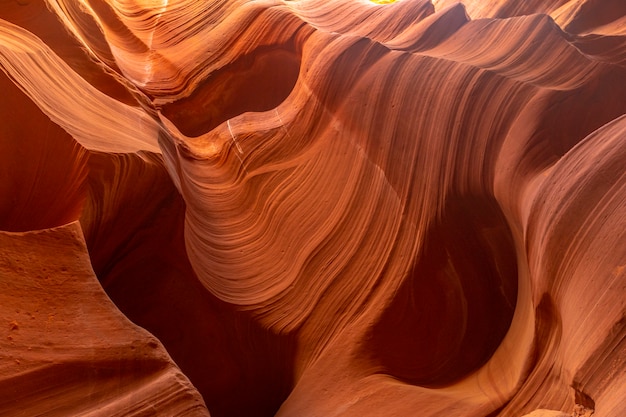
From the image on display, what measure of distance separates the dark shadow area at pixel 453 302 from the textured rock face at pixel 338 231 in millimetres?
12

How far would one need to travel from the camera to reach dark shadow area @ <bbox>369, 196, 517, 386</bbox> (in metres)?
2.85

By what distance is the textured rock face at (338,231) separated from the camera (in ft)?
6.71

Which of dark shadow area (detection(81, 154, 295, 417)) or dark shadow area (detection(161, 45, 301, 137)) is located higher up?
dark shadow area (detection(161, 45, 301, 137))

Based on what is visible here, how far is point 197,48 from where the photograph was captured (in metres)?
5.35

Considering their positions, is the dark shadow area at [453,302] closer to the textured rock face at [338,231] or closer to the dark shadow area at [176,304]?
the textured rock face at [338,231]

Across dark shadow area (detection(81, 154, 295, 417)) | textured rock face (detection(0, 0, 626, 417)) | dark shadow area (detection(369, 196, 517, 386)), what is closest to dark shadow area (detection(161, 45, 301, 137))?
textured rock face (detection(0, 0, 626, 417))

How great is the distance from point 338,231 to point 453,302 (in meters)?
0.88

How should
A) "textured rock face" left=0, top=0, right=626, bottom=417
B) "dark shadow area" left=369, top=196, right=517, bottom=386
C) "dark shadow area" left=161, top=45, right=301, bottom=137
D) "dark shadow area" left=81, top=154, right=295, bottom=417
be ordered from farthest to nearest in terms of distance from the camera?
"dark shadow area" left=161, top=45, right=301, bottom=137, "dark shadow area" left=81, top=154, right=295, bottom=417, "dark shadow area" left=369, top=196, right=517, bottom=386, "textured rock face" left=0, top=0, right=626, bottom=417

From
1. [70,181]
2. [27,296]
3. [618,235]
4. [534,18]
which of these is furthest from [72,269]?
[534,18]

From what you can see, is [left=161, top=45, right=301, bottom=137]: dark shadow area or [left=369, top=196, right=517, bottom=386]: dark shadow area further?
[left=161, top=45, right=301, bottom=137]: dark shadow area

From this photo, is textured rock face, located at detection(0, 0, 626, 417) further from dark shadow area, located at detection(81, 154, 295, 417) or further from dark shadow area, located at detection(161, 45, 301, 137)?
dark shadow area, located at detection(161, 45, 301, 137)

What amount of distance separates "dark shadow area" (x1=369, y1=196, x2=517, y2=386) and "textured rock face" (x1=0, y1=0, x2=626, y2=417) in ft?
0.04

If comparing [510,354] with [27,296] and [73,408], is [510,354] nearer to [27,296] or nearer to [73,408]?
[73,408]

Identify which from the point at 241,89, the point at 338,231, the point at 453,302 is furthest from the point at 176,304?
the point at 241,89
